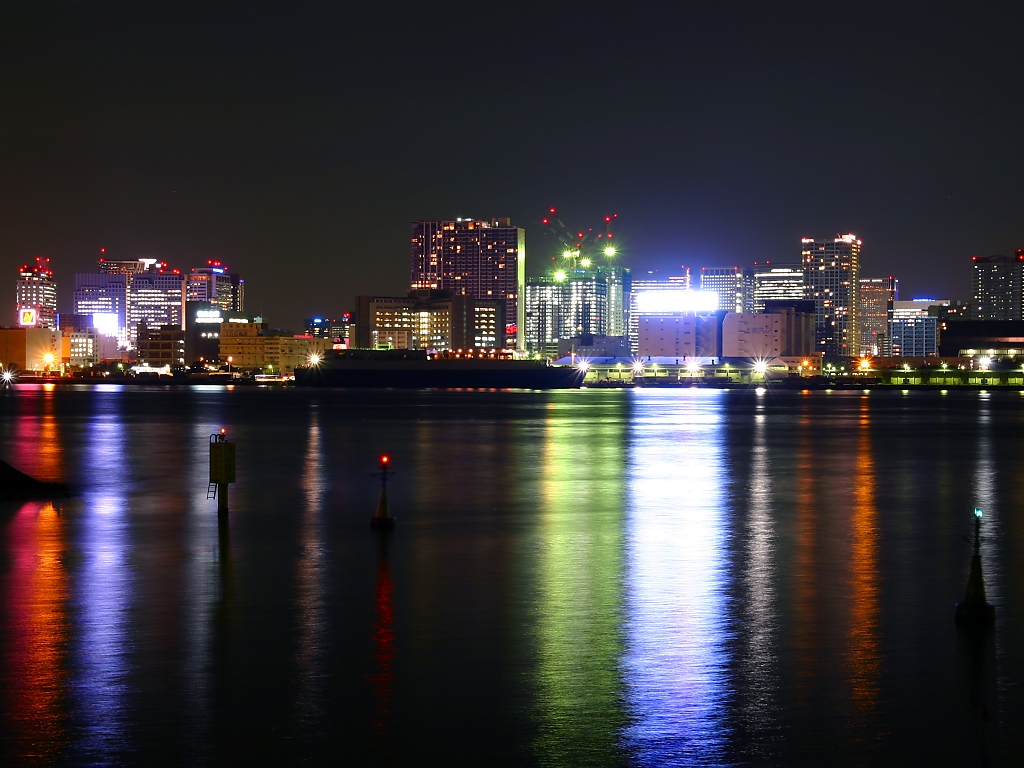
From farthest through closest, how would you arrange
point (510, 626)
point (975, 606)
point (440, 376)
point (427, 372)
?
point (427, 372), point (440, 376), point (975, 606), point (510, 626)

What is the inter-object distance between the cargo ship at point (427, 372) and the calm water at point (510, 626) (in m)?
156

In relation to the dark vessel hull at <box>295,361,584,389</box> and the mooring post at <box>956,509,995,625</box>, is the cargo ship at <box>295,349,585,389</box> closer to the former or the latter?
the dark vessel hull at <box>295,361,584,389</box>

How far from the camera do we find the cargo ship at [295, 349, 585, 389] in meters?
184

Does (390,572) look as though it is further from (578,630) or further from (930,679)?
(930,679)

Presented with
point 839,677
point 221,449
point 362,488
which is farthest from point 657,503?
point 839,677

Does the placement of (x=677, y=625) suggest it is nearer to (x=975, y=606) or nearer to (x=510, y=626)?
(x=510, y=626)

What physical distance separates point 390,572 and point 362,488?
478 inches

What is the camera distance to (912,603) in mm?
12938

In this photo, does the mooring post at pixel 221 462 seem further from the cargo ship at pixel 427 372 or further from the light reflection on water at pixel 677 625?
the cargo ship at pixel 427 372

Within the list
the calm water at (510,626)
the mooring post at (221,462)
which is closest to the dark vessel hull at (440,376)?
the calm water at (510,626)

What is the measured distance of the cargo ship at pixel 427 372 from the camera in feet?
605

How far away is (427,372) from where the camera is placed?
7338 inches

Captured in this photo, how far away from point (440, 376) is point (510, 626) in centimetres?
17386

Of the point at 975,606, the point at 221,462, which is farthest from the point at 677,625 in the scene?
the point at 221,462
